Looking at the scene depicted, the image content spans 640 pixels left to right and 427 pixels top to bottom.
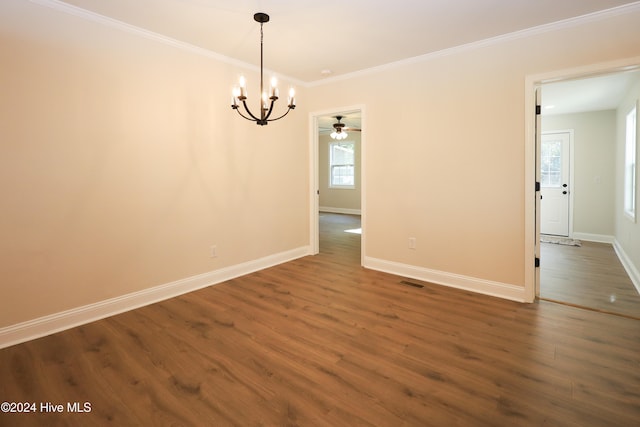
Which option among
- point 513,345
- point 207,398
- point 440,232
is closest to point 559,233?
point 440,232

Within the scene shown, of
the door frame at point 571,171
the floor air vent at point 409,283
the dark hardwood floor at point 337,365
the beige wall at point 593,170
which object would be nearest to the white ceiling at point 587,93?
the beige wall at point 593,170

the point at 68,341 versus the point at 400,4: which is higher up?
the point at 400,4

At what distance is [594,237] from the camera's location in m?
6.19

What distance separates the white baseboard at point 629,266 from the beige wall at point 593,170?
0.78 metres

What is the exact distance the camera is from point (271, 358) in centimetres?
228

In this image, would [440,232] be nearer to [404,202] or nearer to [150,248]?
[404,202]

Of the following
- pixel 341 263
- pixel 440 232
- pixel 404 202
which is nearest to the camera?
pixel 440 232

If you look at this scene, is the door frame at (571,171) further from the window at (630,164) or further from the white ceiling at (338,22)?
the white ceiling at (338,22)

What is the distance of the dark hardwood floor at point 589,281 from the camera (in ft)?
10.4

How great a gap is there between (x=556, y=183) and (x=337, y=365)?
262 inches

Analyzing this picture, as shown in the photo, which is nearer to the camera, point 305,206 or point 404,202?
point 404,202

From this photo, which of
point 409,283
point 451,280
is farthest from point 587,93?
point 409,283

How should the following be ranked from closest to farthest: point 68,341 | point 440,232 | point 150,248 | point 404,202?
point 68,341
point 150,248
point 440,232
point 404,202

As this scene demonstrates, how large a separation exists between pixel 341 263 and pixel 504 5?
3384mm
